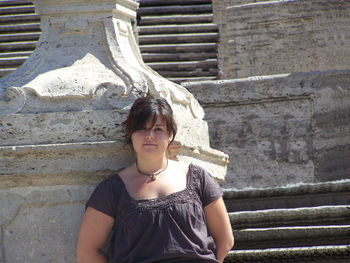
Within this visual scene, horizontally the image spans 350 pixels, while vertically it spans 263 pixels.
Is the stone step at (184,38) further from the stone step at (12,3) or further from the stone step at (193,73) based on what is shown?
the stone step at (12,3)

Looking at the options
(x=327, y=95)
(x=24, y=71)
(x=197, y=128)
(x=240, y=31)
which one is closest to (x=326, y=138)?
(x=327, y=95)

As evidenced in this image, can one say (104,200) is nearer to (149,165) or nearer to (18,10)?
(149,165)

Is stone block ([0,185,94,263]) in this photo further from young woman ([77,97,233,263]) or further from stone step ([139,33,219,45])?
stone step ([139,33,219,45])

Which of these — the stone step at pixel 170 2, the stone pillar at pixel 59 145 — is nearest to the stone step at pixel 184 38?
the stone step at pixel 170 2

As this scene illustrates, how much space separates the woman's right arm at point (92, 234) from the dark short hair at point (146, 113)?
37 cm

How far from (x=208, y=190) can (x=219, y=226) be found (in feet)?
0.54

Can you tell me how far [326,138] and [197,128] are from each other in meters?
3.90

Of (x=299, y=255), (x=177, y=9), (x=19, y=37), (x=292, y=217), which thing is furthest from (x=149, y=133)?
→ (x=177, y=9)

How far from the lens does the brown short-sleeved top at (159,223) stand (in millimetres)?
3395

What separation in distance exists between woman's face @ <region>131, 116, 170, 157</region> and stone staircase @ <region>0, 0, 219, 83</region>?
7675mm

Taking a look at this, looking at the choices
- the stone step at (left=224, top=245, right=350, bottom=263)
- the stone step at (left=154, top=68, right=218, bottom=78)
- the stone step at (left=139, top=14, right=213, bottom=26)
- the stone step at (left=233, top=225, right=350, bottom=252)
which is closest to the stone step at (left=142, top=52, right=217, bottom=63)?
the stone step at (left=154, top=68, right=218, bottom=78)

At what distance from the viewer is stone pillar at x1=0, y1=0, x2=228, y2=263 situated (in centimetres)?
374

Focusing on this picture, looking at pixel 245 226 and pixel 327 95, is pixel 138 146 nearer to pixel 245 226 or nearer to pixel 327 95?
pixel 245 226

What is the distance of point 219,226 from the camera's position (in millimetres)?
3613
